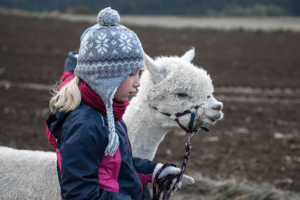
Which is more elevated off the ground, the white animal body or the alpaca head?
the alpaca head

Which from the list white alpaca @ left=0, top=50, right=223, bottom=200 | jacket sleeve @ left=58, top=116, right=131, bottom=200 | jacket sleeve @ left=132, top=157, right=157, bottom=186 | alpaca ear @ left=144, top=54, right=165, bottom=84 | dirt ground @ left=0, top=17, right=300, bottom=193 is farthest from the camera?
dirt ground @ left=0, top=17, right=300, bottom=193

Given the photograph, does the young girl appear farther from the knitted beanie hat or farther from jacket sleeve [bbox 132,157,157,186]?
jacket sleeve [bbox 132,157,157,186]

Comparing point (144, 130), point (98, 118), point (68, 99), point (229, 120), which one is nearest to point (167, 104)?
point (144, 130)

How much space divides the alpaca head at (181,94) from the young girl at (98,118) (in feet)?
1.88

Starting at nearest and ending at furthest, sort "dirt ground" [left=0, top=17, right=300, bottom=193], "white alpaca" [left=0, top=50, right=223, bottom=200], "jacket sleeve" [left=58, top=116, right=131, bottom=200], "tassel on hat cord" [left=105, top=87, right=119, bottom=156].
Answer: "jacket sleeve" [left=58, top=116, right=131, bottom=200], "tassel on hat cord" [left=105, top=87, right=119, bottom=156], "white alpaca" [left=0, top=50, right=223, bottom=200], "dirt ground" [left=0, top=17, right=300, bottom=193]

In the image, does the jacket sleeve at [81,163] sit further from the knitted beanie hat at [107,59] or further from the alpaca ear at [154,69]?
the alpaca ear at [154,69]

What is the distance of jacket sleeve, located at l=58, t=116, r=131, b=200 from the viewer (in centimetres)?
140

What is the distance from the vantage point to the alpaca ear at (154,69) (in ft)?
7.27

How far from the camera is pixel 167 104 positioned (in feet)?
7.41

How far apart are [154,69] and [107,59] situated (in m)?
0.75

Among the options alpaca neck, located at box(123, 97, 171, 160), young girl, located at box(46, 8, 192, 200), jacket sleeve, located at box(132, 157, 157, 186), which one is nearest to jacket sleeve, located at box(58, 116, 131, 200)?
young girl, located at box(46, 8, 192, 200)

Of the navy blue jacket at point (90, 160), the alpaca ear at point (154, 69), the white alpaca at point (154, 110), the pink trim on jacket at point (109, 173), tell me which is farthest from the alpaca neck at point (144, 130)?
the pink trim on jacket at point (109, 173)

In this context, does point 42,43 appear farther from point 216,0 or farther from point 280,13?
point 216,0

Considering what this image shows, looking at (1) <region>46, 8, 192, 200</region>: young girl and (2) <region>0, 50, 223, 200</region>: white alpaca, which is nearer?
(1) <region>46, 8, 192, 200</region>: young girl
